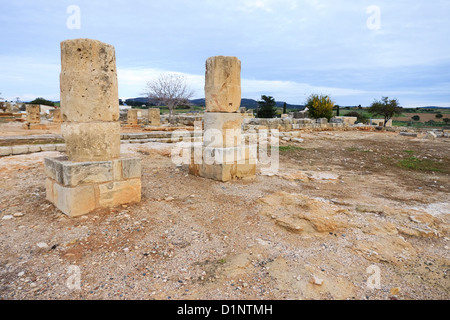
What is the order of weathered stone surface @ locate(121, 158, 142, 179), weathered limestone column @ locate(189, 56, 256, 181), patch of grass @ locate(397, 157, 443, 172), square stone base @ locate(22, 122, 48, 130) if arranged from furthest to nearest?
square stone base @ locate(22, 122, 48, 130) → patch of grass @ locate(397, 157, 443, 172) → weathered limestone column @ locate(189, 56, 256, 181) → weathered stone surface @ locate(121, 158, 142, 179)

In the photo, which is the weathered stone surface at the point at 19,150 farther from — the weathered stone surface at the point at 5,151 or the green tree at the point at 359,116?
the green tree at the point at 359,116

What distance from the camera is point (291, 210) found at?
14.0ft

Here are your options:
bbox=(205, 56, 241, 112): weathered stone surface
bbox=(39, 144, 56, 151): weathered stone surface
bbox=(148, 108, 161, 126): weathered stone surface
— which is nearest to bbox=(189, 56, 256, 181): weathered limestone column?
bbox=(205, 56, 241, 112): weathered stone surface

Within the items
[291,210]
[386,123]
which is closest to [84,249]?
[291,210]

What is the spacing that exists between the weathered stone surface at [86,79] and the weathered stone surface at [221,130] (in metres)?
2.53

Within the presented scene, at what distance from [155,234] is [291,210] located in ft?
6.68

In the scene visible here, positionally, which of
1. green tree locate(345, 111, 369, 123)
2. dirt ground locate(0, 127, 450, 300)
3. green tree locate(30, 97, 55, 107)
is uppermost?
green tree locate(30, 97, 55, 107)

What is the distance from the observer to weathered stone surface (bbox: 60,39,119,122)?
12.5 feet

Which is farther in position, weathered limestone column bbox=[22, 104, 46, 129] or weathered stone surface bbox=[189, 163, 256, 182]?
weathered limestone column bbox=[22, 104, 46, 129]

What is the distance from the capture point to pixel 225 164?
5844 millimetres

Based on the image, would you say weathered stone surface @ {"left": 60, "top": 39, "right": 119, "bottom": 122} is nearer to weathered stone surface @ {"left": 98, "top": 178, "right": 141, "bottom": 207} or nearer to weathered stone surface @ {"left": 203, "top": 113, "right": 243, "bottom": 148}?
weathered stone surface @ {"left": 98, "top": 178, "right": 141, "bottom": 207}

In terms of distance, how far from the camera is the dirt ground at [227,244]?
8.33ft

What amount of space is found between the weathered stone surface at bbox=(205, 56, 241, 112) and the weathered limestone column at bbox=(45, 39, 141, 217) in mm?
2389

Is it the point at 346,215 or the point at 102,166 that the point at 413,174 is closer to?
the point at 346,215
